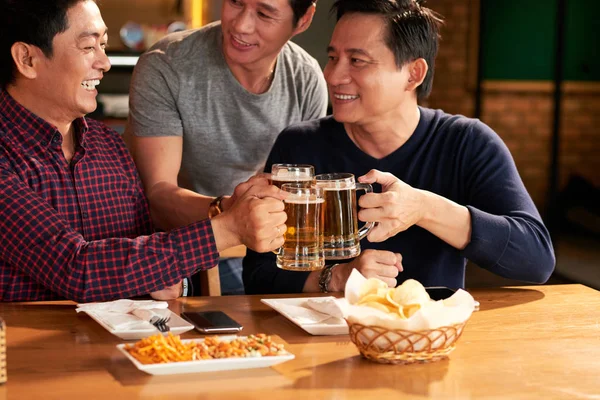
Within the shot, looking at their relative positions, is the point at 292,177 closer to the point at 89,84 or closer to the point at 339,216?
the point at 339,216

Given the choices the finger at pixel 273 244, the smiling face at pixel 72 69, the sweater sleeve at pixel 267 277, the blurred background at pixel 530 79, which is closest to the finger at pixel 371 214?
the finger at pixel 273 244

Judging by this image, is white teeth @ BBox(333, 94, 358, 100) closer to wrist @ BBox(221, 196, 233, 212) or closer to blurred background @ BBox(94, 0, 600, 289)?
wrist @ BBox(221, 196, 233, 212)

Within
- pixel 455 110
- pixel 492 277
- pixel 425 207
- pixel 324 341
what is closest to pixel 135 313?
pixel 324 341

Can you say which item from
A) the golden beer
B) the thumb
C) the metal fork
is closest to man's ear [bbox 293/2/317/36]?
the thumb

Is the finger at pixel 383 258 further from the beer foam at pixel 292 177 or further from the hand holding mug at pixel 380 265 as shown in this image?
the beer foam at pixel 292 177

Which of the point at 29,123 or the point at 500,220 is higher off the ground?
the point at 29,123

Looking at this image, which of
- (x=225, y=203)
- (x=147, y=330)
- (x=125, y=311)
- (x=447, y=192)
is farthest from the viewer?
(x=447, y=192)

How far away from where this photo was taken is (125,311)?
1.98 meters

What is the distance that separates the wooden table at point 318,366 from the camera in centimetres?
156

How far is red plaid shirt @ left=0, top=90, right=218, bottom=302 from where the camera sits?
2.09 m

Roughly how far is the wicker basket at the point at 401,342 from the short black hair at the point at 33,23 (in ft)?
3.82

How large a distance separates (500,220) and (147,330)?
3.25ft

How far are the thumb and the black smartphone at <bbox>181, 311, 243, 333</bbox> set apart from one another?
0.46 m

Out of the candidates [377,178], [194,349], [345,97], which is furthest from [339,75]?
[194,349]
